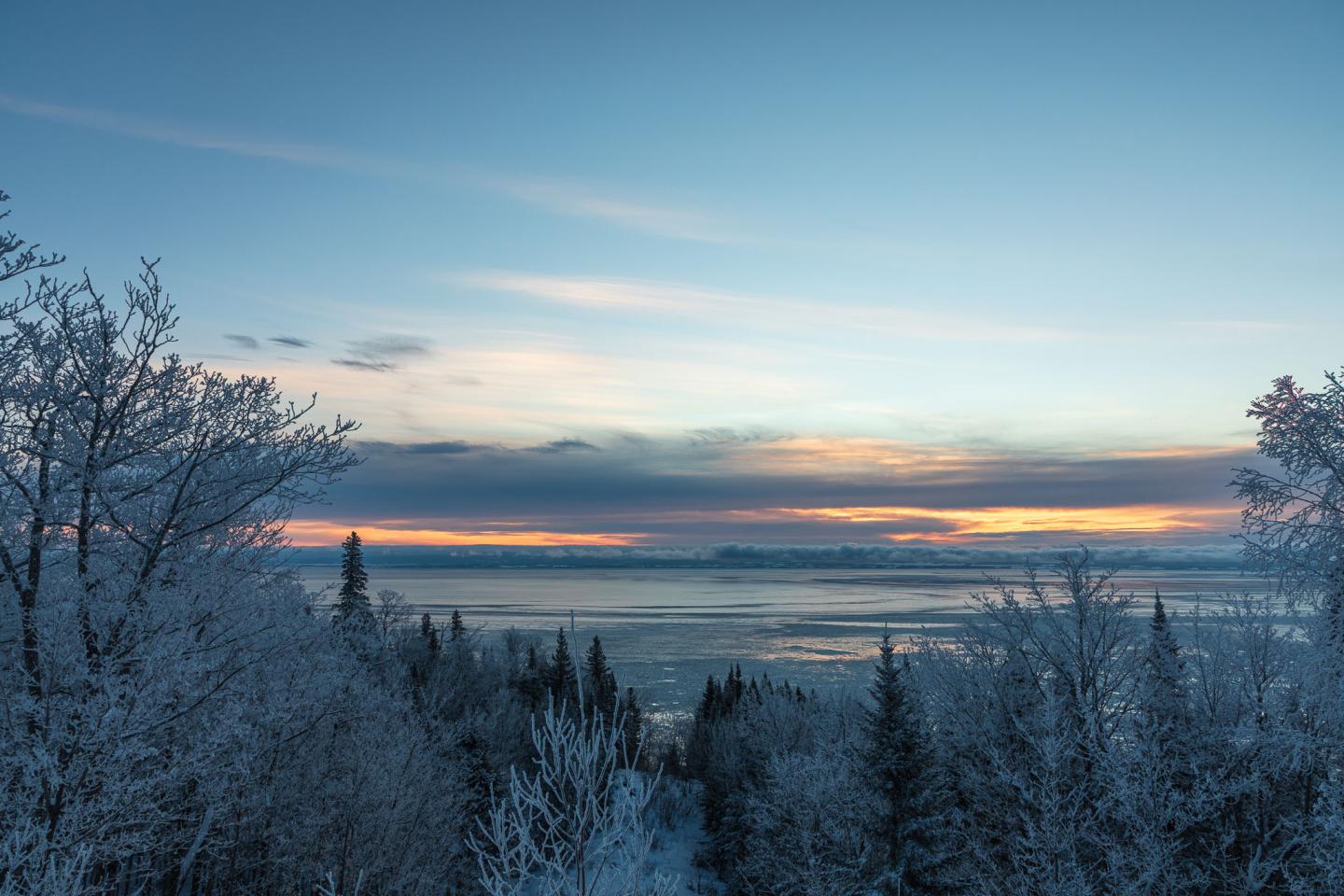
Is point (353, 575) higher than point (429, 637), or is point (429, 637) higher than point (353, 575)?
point (353, 575)

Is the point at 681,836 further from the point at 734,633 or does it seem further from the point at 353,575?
the point at 734,633

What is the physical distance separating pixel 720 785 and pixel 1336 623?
4100cm

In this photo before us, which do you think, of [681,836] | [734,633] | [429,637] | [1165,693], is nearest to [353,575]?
[429,637]

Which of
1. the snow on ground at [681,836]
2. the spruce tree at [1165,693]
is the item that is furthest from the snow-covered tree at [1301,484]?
the snow on ground at [681,836]

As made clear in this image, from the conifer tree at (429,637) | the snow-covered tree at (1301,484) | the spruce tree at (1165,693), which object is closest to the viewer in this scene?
the snow-covered tree at (1301,484)

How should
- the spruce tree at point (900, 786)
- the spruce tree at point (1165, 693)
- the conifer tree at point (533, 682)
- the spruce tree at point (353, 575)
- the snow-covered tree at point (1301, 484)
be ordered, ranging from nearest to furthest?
1. the snow-covered tree at point (1301, 484)
2. the spruce tree at point (1165, 693)
3. the spruce tree at point (900, 786)
4. the spruce tree at point (353, 575)
5. the conifer tree at point (533, 682)

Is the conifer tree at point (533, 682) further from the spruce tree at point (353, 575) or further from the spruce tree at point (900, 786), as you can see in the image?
the spruce tree at point (900, 786)

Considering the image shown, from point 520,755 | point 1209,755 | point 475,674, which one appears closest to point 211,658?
point 1209,755

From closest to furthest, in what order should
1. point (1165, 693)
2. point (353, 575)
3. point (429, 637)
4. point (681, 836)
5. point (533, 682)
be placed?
point (1165, 693), point (353, 575), point (681, 836), point (533, 682), point (429, 637)

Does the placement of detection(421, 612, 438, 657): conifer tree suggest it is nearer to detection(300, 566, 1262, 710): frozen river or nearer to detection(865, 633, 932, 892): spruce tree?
detection(300, 566, 1262, 710): frozen river

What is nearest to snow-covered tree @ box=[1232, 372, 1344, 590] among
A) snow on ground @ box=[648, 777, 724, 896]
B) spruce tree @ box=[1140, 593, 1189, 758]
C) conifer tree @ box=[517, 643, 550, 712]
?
spruce tree @ box=[1140, 593, 1189, 758]

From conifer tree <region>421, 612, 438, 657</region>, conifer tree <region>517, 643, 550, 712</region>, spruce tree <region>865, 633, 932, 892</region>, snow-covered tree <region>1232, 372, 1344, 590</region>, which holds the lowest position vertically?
conifer tree <region>517, 643, 550, 712</region>

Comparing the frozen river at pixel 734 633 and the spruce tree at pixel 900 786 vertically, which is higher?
the spruce tree at pixel 900 786

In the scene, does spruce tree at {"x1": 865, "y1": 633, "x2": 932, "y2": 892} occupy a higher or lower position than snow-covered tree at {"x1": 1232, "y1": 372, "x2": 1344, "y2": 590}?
lower
